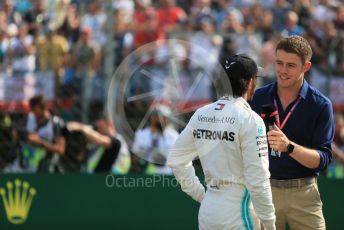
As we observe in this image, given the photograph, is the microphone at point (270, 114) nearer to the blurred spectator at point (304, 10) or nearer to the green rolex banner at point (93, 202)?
the green rolex banner at point (93, 202)

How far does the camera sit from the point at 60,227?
815 cm

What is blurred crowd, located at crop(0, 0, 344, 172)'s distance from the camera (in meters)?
8.48

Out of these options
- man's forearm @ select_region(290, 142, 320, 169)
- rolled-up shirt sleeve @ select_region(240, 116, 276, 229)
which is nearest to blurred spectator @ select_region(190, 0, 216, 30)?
man's forearm @ select_region(290, 142, 320, 169)

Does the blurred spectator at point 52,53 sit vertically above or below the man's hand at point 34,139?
above

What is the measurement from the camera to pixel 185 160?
461 cm

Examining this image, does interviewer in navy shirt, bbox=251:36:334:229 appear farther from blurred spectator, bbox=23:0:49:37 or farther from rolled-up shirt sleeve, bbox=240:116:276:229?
blurred spectator, bbox=23:0:49:37

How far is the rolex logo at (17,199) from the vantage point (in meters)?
8.12

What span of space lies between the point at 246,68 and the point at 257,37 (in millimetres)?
4686

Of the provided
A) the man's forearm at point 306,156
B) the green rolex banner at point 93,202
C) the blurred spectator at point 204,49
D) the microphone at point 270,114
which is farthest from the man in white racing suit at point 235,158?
the blurred spectator at point 204,49

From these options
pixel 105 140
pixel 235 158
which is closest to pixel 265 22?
pixel 105 140

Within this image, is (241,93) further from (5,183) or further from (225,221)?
(5,183)

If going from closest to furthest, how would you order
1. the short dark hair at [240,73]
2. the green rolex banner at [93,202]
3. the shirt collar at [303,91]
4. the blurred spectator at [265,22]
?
the short dark hair at [240,73]
the shirt collar at [303,91]
the green rolex banner at [93,202]
the blurred spectator at [265,22]

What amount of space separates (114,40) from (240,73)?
14.3ft

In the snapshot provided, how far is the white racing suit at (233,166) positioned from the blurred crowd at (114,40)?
13.1 feet
